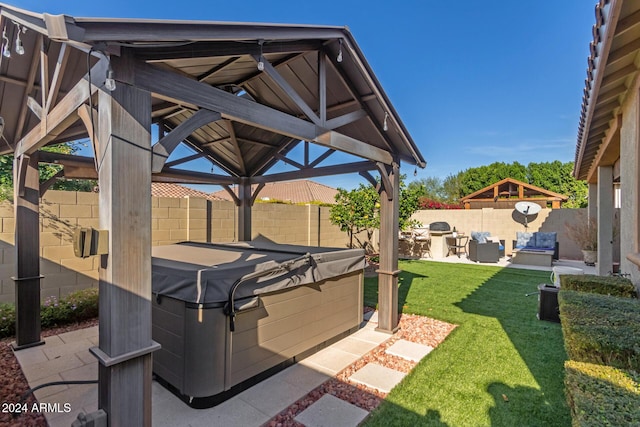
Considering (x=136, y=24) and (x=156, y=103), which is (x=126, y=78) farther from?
(x=156, y=103)

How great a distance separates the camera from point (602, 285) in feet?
12.4

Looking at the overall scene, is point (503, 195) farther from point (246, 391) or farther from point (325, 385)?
point (246, 391)

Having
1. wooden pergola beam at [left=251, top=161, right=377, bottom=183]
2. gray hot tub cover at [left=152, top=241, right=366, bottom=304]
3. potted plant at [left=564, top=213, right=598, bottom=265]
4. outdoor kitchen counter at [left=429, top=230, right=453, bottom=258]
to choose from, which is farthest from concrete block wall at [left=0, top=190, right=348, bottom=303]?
potted plant at [left=564, top=213, right=598, bottom=265]

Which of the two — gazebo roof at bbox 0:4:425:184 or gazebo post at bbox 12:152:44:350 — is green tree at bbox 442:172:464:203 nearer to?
gazebo roof at bbox 0:4:425:184

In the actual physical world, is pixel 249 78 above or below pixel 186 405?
above

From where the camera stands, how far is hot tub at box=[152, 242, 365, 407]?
2.80 meters

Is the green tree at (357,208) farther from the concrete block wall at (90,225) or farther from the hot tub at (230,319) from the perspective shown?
the hot tub at (230,319)

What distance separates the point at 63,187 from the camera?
8266mm

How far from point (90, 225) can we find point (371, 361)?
4983 mm

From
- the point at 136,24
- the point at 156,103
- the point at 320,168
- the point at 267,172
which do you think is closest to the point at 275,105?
the point at 320,168

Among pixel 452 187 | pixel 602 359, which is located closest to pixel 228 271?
pixel 602 359

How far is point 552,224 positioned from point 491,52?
23.8 ft

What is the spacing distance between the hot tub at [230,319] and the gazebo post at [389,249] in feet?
3.53

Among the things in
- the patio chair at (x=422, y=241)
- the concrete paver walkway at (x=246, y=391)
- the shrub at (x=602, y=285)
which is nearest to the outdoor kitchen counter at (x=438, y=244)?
the patio chair at (x=422, y=241)
